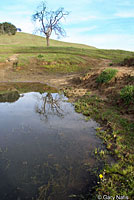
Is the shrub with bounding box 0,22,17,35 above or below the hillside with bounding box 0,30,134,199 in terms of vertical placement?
above

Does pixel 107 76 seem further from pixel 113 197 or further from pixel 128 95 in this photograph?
pixel 113 197

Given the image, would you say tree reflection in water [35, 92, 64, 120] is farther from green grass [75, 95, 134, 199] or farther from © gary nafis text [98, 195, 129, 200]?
© gary nafis text [98, 195, 129, 200]

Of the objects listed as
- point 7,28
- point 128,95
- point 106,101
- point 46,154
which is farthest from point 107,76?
point 7,28

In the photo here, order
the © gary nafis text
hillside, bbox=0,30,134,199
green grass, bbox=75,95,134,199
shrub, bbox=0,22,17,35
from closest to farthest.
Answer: the © gary nafis text < green grass, bbox=75,95,134,199 < hillside, bbox=0,30,134,199 < shrub, bbox=0,22,17,35

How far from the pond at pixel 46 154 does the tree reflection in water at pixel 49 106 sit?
5cm

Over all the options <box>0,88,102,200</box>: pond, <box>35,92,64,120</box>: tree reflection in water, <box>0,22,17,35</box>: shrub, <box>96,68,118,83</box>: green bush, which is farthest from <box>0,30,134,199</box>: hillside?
<box>0,22,17,35</box>: shrub

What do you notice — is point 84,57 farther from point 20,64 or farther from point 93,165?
point 93,165

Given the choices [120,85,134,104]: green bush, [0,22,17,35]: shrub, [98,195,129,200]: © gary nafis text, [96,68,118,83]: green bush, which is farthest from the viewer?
[0,22,17,35]: shrub

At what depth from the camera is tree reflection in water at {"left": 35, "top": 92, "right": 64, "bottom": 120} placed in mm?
7332

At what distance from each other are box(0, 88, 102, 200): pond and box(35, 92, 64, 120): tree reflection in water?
5 cm

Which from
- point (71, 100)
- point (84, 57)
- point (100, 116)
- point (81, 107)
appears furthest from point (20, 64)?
point (100, 116)

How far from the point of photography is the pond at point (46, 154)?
329cm

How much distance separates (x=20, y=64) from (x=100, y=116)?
1552cm

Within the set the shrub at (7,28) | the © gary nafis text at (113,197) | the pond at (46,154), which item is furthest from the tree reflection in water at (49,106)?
the shrub at (7,28)
